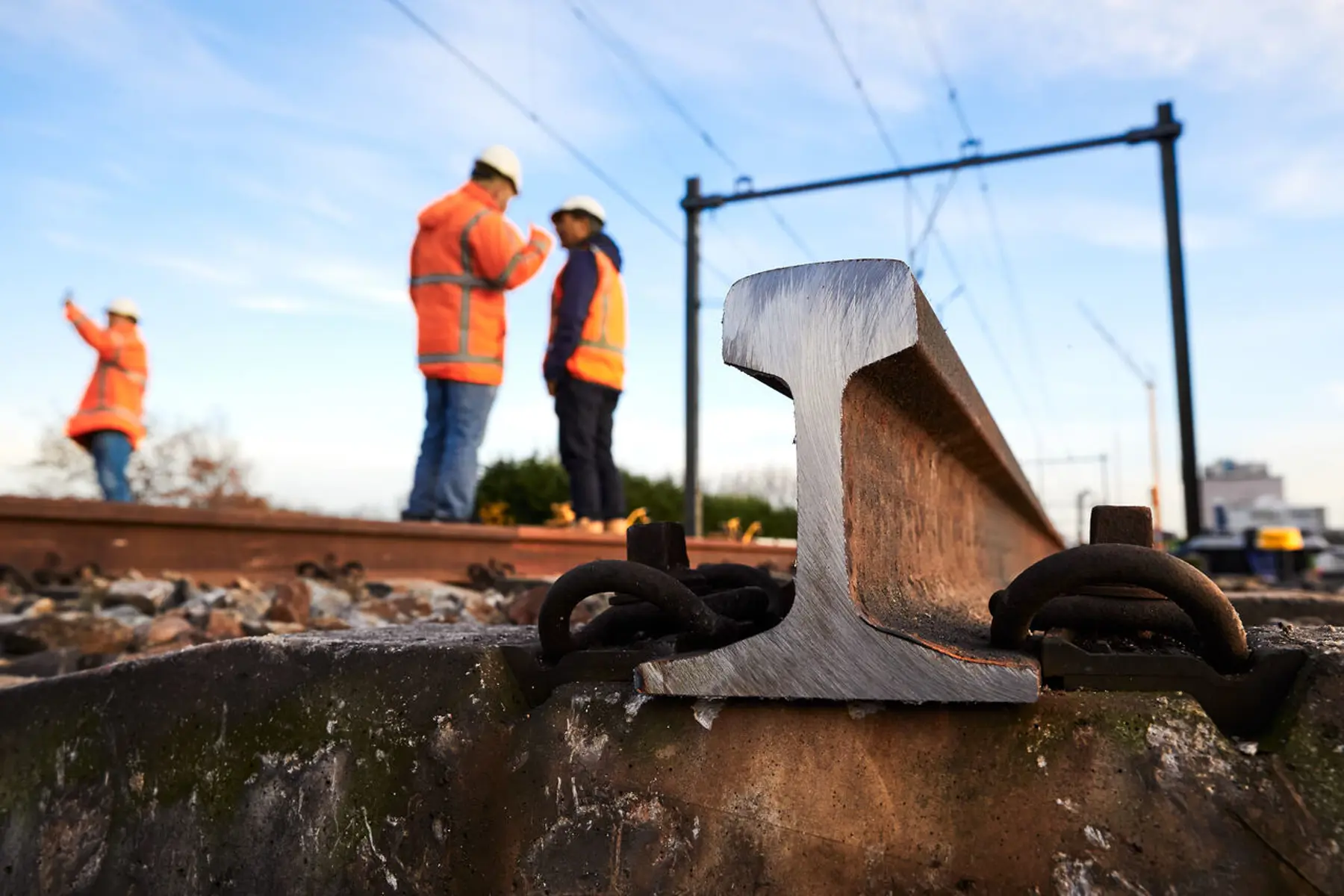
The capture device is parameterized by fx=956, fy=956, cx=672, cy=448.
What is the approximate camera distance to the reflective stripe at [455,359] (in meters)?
7.03

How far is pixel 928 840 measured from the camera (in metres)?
1.05

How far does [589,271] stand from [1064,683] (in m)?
6.72

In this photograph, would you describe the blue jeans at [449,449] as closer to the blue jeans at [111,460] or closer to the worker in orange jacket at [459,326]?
the worker in orange jacket at [459,326]

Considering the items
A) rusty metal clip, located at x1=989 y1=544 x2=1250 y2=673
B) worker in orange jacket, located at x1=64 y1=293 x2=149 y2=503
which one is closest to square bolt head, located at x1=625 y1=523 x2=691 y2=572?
rusty metal clip, located at x1=989 y1=544 x2=1250 y2=673

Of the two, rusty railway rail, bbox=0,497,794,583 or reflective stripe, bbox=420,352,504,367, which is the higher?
reflective stripe, bbox=420,352,504,367

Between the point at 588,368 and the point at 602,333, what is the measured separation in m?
0.31

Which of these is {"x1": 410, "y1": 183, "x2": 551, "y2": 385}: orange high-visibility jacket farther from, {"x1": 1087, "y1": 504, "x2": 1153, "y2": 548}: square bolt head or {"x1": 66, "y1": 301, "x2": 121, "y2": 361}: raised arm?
{"x1": 1087, "y1": 504, "x2": 1153, "y2": 548}: square bolt head

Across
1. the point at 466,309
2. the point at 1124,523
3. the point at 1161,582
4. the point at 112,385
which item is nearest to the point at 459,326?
the point at 466,309

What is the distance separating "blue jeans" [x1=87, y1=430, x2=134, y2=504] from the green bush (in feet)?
24.5

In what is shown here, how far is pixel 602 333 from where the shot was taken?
754cm

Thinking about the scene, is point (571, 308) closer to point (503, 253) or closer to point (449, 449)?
point (503, 253)

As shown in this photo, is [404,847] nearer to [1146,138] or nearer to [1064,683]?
[1064,683]

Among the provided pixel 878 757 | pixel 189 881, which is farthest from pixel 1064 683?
pixel 189 881

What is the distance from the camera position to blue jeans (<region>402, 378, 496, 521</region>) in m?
6.99
